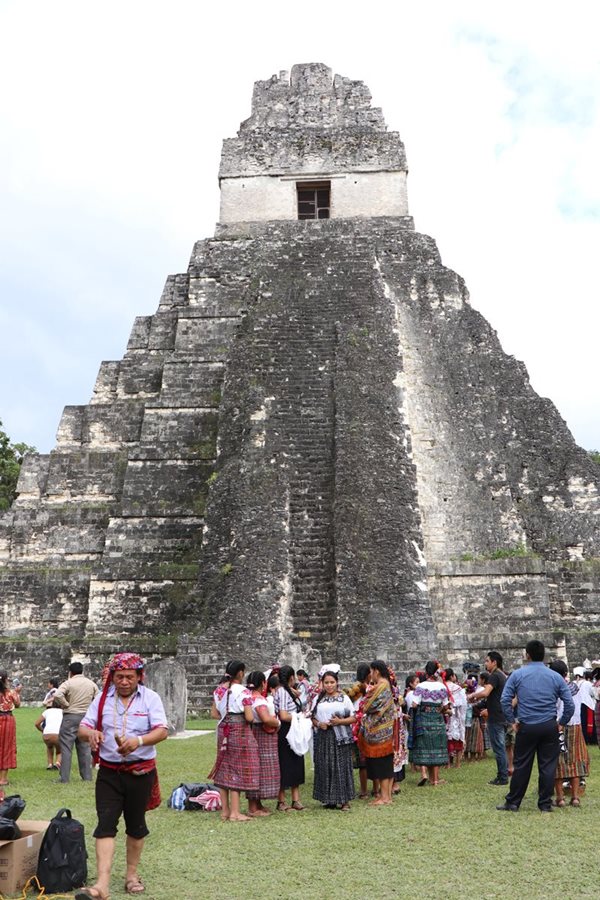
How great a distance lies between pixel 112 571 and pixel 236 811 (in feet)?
32.0

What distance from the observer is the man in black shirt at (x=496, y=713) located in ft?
28.7

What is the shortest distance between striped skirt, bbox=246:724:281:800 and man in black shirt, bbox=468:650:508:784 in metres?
2.42

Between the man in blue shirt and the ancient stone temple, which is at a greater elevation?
the ancient stone temple

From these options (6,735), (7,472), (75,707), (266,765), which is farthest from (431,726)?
(7,472)

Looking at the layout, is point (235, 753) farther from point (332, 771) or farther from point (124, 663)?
point (124, 663)

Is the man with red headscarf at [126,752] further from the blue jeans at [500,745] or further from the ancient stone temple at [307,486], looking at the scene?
the ancient stone temple at [307,486]

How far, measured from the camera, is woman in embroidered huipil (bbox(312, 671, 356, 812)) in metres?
7.73

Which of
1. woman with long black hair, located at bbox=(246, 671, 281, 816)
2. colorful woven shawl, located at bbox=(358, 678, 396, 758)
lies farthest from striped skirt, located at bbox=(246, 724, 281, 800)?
colorful woven shawl, located at bbox=(358, 678, 396, 758)

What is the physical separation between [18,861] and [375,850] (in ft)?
7.66

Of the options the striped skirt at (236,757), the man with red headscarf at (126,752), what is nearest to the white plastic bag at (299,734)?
the striped skirt at (236,757)

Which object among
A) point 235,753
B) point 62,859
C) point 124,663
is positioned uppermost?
point 124,663

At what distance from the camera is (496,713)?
910 centimetres

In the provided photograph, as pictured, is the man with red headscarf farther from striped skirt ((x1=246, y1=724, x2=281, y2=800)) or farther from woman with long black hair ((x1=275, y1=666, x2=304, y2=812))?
woman with long black hair ((x1=275, y1=666, x2=304, y2=812))

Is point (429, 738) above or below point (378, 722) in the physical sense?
below
